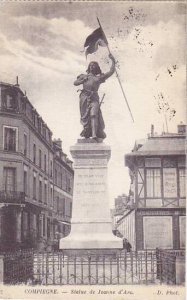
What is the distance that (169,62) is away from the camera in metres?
8.36

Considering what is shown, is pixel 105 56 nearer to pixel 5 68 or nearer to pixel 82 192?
pixel 5 68

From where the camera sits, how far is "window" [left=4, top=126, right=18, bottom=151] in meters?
9.55

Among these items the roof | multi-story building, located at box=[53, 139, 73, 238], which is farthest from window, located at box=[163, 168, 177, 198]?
multi-story building, located at box=[53, 139, 73, 238]

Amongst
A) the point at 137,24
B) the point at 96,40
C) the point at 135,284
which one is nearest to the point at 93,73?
the point at 96,40

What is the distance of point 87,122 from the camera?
8391 mm

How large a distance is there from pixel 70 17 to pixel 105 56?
1013 millimetres

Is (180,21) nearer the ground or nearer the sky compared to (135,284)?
nearer the sky

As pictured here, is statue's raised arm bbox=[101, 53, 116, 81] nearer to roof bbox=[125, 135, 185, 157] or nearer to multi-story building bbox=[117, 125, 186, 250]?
roof bbox=[125, 135, 185, 157]

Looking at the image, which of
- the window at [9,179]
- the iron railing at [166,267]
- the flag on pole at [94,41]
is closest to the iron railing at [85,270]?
the iron railing at [166,267]

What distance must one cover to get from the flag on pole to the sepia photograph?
0.06 feet

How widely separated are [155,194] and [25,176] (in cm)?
307

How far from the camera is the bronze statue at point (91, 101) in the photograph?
8328 millimetres

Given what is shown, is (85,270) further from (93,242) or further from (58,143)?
(58,143)

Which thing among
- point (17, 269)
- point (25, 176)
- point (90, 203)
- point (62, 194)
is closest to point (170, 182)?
point (62, 194)
